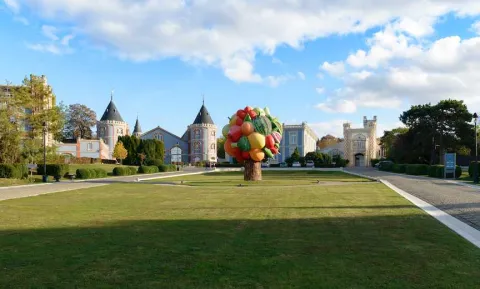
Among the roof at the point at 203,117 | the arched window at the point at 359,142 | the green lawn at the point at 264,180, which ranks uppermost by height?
the roof at the point at 203,117

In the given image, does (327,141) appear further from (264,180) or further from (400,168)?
(264,180)

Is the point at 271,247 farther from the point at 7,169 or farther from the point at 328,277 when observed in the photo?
the point at 7,169

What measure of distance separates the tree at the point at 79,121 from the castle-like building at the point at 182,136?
7033mm

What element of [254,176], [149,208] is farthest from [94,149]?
[149,208]

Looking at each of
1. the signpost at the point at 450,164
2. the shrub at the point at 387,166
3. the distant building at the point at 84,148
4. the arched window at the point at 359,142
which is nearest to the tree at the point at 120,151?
the distant building at the point at 84,148

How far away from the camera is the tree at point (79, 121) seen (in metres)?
91.4

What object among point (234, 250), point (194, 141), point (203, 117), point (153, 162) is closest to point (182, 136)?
point (194, 141)

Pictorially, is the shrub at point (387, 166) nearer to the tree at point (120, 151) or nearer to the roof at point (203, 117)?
the tree at point (120, 151)

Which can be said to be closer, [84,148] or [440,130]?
[440,130]

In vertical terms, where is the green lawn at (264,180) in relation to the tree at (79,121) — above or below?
below

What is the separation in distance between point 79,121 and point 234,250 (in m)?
93.3

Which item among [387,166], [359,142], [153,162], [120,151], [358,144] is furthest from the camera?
[358,144]

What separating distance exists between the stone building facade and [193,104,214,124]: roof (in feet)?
100

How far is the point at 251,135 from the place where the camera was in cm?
2811
